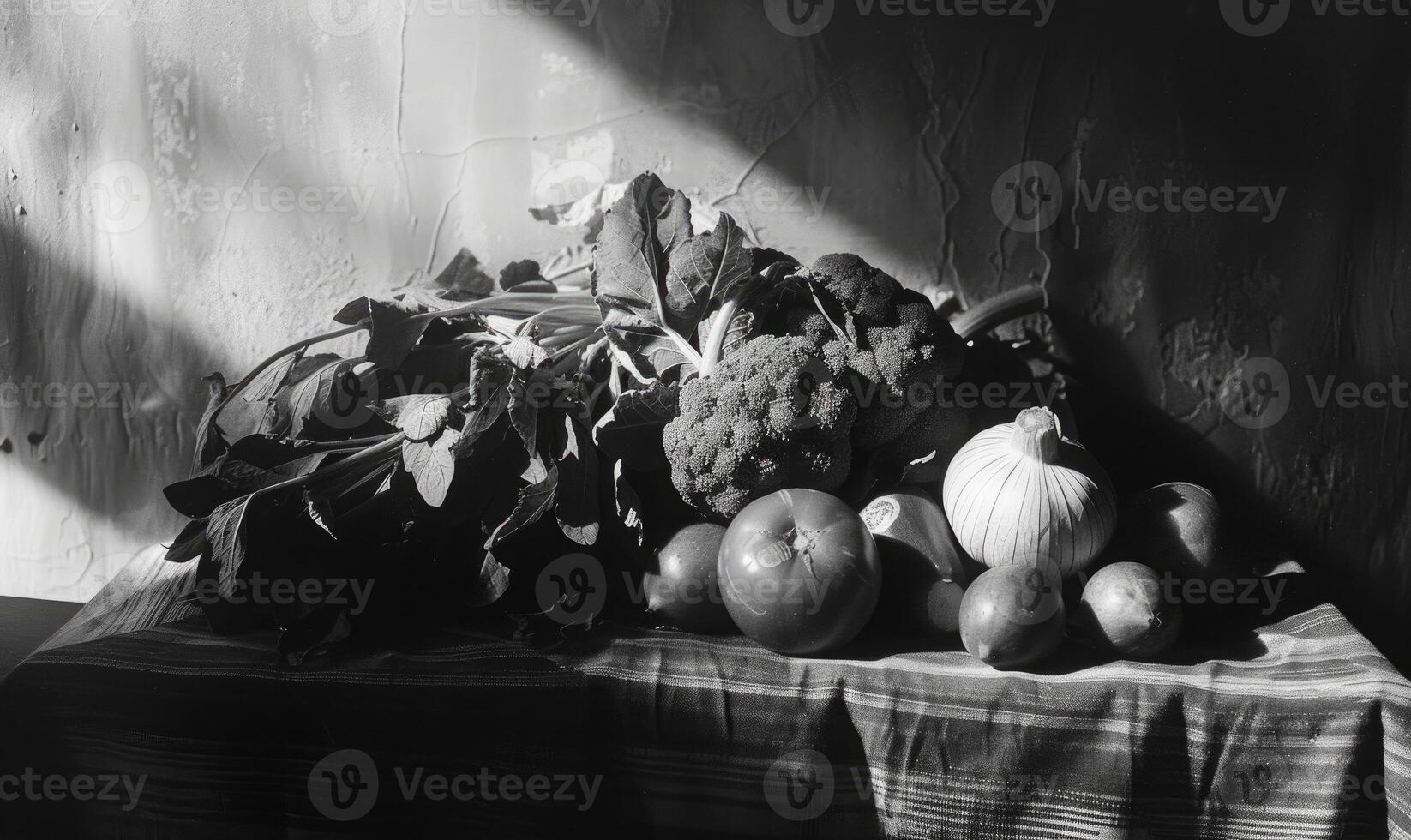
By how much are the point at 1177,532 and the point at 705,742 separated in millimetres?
688

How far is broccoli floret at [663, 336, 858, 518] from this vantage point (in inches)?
48.7

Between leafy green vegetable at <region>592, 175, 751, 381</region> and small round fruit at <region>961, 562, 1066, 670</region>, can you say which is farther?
leafy green vegetable at <region>592, 175, 751, 381</region>

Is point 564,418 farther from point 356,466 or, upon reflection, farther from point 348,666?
point 348,666

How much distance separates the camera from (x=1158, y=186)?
1.55 m

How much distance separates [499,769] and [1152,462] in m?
1.15

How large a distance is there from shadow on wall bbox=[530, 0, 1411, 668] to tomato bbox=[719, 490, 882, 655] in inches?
24.7

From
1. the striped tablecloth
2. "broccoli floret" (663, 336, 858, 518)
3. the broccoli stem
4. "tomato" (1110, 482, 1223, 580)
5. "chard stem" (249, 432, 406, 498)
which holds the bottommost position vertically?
the striped tablecloth

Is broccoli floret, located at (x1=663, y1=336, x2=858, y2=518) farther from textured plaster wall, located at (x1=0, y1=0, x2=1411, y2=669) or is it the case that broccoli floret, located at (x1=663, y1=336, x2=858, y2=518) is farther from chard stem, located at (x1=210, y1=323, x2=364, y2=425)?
chard stem, located at (x1=210, y1=323, x2=364, y2=425)

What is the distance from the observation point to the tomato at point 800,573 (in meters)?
1.12

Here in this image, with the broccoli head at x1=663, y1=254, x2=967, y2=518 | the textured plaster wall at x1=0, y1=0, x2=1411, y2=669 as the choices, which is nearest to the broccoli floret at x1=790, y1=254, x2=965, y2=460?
the broccoli head at x1=663, y1=254, x2=967, y2=518

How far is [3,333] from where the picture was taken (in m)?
1.84

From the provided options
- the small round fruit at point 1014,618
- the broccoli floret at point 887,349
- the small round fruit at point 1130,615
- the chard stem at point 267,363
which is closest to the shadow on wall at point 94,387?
the chard stem at point 267,363

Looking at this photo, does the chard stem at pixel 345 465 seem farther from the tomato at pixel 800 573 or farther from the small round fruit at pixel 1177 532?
the small round fruit at pixel 1177 532

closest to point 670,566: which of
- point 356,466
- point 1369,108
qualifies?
point 356,466
